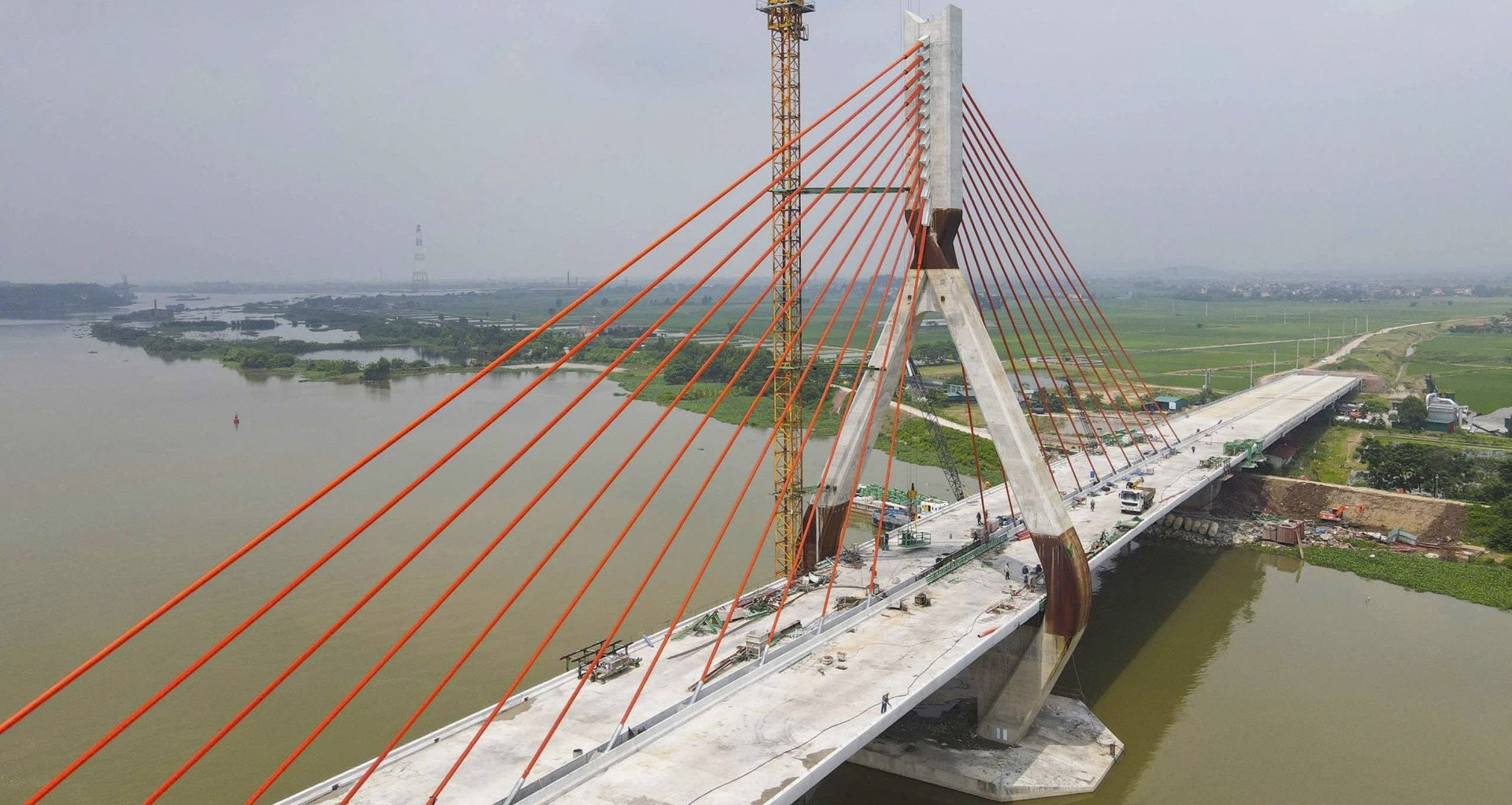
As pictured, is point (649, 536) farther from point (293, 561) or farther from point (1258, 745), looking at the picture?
point (1258, 745)

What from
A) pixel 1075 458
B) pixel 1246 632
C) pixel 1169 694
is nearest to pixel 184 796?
pixel 1169 694

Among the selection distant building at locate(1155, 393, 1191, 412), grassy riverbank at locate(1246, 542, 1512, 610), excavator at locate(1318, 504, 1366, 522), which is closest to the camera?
grassy riverbank at locate(1246, 542, 1512, 610)

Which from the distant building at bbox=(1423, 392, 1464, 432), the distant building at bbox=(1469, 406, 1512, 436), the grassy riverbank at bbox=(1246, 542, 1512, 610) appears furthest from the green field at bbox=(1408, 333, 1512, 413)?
the grassy riverbank at bbox=(1246, 542, 1512, 610)

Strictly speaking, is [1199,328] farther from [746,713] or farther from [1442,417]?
[746,713]

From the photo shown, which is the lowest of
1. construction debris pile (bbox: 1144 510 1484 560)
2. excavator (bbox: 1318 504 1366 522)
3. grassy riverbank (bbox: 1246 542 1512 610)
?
grassy riverbank (bbox: 1246 542 1512 610)

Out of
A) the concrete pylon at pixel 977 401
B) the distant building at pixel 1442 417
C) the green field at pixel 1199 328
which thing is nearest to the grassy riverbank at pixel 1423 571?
the green field at pixel 1199 328

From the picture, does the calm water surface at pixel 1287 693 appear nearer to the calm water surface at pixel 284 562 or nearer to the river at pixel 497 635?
the river at pixel 497 635

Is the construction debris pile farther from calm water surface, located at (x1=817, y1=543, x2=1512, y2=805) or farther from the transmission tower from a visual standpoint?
the transmission tower

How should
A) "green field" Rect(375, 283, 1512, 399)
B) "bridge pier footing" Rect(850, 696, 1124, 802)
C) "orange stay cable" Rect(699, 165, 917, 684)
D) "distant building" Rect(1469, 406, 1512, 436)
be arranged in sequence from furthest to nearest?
"green field" Rect(375, 283, 1512, 399) → "distant building" Rect(1469, 406, 1512, 436) → "bridge pier footing" Rect(850, 696, 1124, 802) → "orange stay cable" Rect(699, 165, 917, 684)
